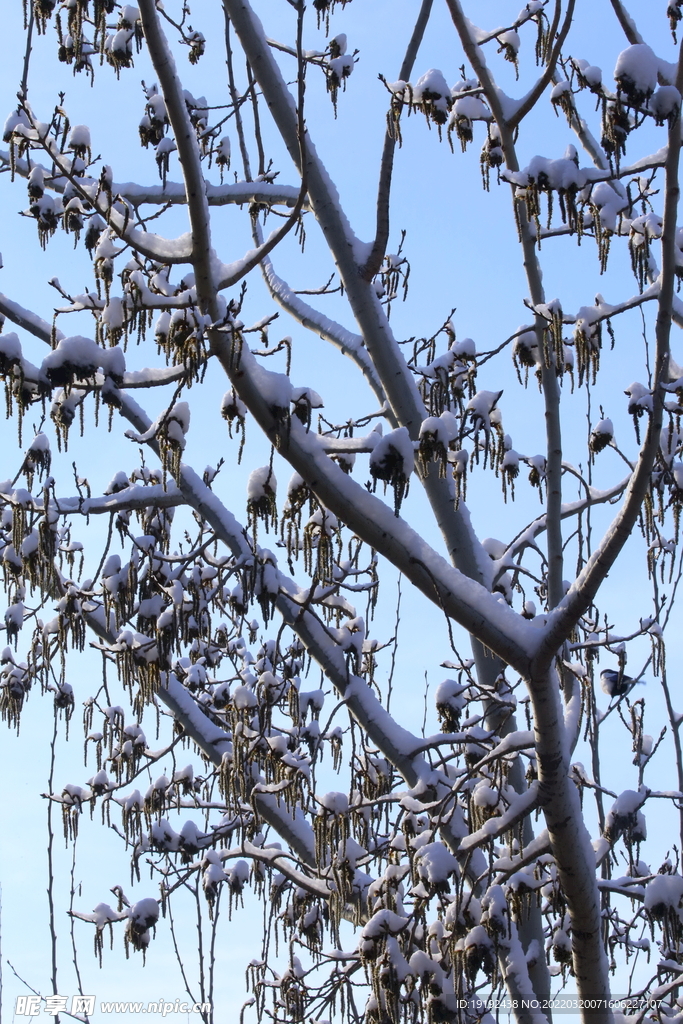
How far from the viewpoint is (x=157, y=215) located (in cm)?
425

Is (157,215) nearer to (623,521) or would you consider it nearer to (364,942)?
(623,521)

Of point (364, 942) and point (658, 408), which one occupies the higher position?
point (658, 408)

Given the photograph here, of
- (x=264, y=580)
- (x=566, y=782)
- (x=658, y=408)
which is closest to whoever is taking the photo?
(x=658, y=408)

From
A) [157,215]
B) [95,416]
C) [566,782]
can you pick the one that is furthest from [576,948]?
[157,215]

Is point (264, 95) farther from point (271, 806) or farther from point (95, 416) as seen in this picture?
point (271, 806)

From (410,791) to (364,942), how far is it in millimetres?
733

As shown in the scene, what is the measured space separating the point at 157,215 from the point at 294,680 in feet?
8.53

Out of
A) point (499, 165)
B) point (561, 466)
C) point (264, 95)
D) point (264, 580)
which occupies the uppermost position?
point (264, 95)

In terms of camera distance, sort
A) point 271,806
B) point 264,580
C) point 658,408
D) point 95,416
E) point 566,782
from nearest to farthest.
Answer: point 658,408 < point 95,416 < point 566,782 < point 264,580 < point 271,806

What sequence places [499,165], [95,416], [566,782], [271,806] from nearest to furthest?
[95,416] → [566,782] → [499,165] → [271,806]

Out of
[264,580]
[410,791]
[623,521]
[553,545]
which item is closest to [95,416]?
[264,580]

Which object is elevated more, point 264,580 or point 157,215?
point 157,215

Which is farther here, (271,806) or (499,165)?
(271,806)

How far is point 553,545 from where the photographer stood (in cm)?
491
